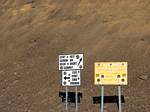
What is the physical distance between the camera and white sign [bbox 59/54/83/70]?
72.2 ft

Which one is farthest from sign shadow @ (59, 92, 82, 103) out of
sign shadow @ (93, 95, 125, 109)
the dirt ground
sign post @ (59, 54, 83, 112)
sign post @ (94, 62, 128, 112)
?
sign post @ (94, 62, 128, 112)

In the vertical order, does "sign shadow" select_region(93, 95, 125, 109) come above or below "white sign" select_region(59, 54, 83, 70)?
below

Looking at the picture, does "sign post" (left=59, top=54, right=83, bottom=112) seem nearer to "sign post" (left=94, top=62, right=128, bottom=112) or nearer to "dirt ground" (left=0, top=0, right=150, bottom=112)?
"sign post" (left=94, top=62, right=128, bottom=112)

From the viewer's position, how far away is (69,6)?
34062 mm

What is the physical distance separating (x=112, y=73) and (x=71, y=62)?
153 centimetres

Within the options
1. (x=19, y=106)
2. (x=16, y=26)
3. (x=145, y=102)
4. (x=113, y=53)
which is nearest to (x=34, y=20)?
(x=16, y=26)

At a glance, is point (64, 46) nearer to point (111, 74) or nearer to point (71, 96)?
point (71, 96)

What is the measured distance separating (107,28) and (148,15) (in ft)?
6.49

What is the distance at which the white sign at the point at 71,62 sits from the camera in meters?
22.0

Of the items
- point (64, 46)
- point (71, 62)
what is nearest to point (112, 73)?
point (71, 62)

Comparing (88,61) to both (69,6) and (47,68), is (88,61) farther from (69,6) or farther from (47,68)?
(69,6)

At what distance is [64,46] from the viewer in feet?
99.7

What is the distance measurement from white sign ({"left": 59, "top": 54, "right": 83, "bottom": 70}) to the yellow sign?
2.17 feet

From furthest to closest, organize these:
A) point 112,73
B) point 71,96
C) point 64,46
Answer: point 64,46, point 71,96, point 112,73
